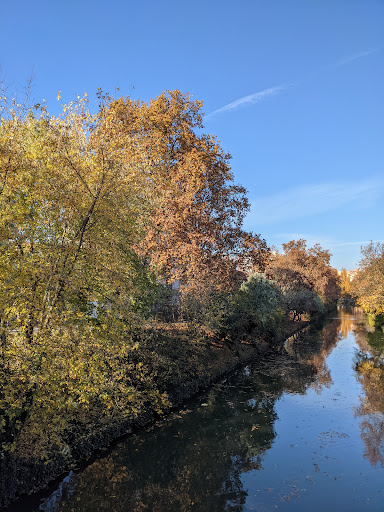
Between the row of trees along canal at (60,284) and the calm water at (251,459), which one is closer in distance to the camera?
the row of trees along canal at (60,284)

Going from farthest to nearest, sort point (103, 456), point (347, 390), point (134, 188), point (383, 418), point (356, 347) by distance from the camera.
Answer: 1. point (356, 347)
2. point (347, 390)
3. point (383, 418)
4. point (103, 456)
5. point (134, 188)

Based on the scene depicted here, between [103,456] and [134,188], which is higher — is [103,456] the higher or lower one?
the lower one

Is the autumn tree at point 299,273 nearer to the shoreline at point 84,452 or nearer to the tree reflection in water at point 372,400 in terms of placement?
the tree reflection in water at point 372,400

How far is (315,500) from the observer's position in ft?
45.3

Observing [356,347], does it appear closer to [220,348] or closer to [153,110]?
[220,348]

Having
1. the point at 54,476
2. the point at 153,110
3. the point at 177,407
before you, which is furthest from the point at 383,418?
the point at 153,110

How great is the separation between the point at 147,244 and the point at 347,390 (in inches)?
712

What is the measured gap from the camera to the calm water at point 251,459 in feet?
45.5

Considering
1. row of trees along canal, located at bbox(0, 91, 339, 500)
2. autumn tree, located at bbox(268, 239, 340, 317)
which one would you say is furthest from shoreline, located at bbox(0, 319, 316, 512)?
autumn tree, located at bbox(268, 239, 340, 317)

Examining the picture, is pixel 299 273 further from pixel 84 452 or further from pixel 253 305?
pixel 84 452

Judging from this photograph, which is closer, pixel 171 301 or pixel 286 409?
pixel 286 409

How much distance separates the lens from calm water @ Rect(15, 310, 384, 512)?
1387cm

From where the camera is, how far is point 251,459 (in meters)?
17.5

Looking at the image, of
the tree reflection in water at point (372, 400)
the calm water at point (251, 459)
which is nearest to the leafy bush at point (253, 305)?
the tree reflection in water at point (372, 400)
